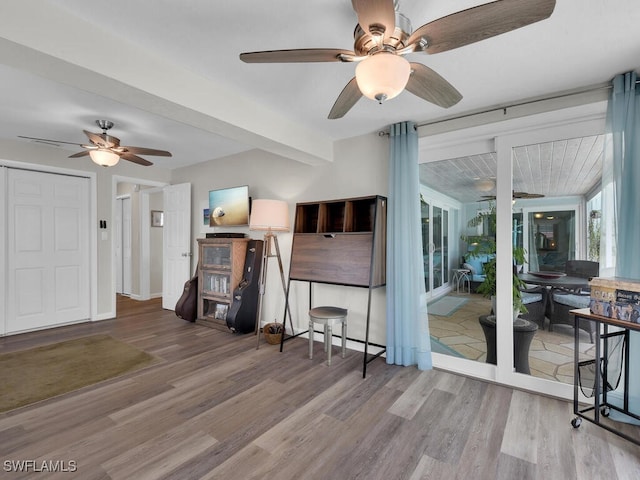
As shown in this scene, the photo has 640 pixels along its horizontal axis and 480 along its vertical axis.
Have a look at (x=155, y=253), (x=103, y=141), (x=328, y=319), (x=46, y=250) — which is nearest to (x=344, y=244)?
Answer: (x=328, y=319)

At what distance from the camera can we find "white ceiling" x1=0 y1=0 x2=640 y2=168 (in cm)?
161

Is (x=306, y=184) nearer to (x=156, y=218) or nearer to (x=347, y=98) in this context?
(x=347, y=98)

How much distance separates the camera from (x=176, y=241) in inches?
208

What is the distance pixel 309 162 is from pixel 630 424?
3.49 metres

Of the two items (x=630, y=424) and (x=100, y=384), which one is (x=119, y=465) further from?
(x=630, y=424)

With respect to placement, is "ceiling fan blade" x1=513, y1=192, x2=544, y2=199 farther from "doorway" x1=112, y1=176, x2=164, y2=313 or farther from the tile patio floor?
"doorway" x1=112, y1=176, x2=164, y2=313

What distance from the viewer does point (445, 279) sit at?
3178mm

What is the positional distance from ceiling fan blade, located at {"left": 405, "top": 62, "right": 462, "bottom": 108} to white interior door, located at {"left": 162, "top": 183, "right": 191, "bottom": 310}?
4264mm

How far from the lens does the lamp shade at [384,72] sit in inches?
54.6

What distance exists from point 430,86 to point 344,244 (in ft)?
5.62

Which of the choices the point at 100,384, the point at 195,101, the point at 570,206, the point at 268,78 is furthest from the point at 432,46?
the point at 100,384

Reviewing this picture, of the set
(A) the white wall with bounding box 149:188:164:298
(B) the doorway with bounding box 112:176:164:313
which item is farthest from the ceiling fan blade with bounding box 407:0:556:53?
(A) the white wall with bounding box 149:188:164:298

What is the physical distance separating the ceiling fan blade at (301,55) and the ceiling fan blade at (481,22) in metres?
0.32

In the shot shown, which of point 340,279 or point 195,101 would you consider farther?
point 340,279
